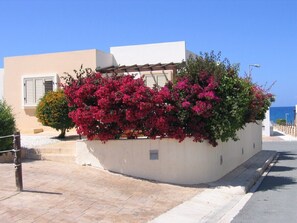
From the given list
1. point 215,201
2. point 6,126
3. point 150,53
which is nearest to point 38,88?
point 150,53

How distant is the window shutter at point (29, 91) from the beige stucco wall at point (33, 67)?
365 millimetres

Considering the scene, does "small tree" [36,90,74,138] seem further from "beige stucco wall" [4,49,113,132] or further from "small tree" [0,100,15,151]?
"beige stucco wall" [4,49,113,132]

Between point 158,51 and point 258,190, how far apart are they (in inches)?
523

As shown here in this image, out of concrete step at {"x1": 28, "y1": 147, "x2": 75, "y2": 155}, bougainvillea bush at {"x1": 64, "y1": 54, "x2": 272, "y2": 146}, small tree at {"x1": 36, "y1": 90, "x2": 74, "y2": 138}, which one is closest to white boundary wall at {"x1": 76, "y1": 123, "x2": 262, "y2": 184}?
bougainvillea bush at {"x1": 64, "y1": 54, "x2": 272, "y2": 146}

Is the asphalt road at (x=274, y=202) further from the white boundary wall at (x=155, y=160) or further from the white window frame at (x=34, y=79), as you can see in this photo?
the white window frame at (x=34, y=79)

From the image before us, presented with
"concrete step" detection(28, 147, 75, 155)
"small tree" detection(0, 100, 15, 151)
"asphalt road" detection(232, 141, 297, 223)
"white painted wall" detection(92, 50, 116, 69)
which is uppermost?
"white painted wall" detection(92, 50, 116, 69)

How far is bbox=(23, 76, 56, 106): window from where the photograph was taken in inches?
919

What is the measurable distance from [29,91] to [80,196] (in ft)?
48.9

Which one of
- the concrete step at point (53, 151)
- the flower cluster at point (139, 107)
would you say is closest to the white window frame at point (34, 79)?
the concrete step at point (53, 151)

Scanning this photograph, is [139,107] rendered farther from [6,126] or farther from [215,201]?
[6,126]

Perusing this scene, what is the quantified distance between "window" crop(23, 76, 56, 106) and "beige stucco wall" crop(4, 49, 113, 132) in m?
0.29

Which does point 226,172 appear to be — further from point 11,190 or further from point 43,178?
point 11,190

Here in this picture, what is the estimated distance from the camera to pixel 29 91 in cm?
2370

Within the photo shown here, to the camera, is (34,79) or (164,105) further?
(34,79)
